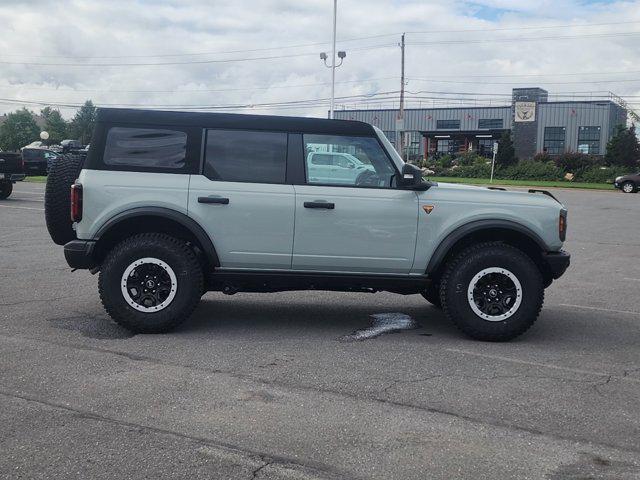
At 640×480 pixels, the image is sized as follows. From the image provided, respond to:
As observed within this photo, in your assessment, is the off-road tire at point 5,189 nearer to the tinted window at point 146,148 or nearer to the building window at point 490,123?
the tinted window at point 146,148

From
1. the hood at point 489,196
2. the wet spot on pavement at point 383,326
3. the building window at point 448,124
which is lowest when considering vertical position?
the wet spot on pavement at point 383,326

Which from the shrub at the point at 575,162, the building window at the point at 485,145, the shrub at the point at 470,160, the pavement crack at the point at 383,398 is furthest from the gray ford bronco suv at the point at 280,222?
the building window at the point at 485,145

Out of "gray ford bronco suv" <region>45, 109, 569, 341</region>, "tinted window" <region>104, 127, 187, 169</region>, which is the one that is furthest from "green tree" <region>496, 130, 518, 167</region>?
"tinted window" <region>104, 127, 187, 169</region>

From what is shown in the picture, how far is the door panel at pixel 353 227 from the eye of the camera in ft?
20.7

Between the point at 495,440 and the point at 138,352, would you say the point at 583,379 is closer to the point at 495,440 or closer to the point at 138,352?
the point at 495,440

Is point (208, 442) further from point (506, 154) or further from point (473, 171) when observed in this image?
point (506, 154)

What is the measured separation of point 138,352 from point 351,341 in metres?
1.81

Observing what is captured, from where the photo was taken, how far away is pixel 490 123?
77188mm

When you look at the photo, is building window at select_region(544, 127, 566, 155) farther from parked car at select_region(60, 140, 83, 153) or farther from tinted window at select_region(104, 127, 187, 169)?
tinted window at select_region(104, 127, 187, 169)

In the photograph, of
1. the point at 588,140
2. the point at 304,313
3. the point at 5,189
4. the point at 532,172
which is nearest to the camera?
the point at 304,313

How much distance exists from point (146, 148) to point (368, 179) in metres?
2.00

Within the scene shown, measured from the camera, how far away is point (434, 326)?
6988 mm

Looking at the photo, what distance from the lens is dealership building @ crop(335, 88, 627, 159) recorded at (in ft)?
239

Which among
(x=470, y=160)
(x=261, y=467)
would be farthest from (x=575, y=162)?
(x=261, y=467)
